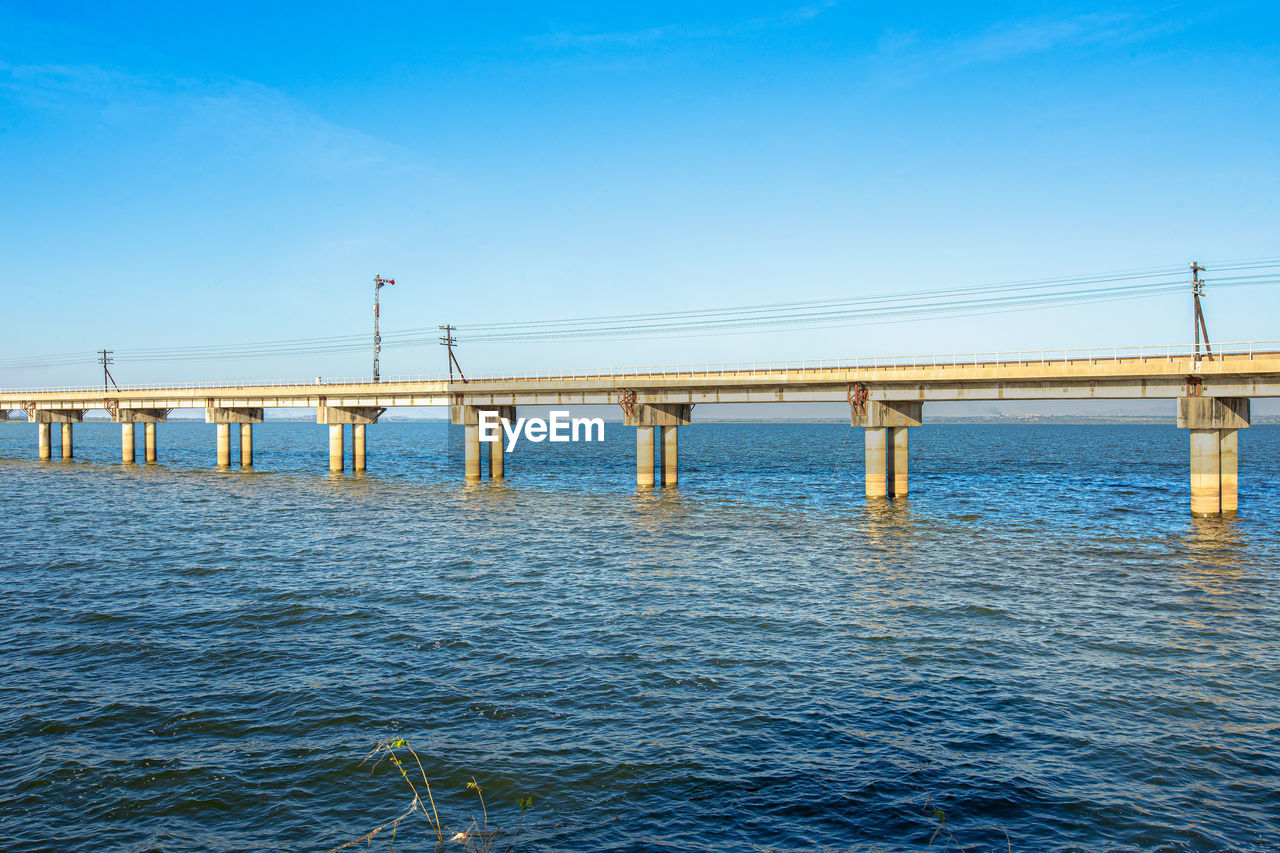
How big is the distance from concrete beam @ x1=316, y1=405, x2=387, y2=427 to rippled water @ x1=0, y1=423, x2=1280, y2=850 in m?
47.9

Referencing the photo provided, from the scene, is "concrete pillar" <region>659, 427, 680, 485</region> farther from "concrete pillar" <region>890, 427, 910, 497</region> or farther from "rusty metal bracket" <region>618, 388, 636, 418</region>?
"concrete pillar" <region>890, 427, 910, 497</region>

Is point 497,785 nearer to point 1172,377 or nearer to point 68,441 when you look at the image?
point 1172,377

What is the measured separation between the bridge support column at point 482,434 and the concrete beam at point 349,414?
42.7ft

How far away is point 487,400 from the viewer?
81.6 m

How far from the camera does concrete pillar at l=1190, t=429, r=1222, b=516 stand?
163 ft

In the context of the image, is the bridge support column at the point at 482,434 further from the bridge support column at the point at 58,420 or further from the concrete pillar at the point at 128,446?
the bridge support column at the point at 58,420

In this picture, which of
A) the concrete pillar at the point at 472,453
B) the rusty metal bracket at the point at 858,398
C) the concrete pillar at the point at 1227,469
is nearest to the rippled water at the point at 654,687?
the concrete pillar at the point at 1227,469

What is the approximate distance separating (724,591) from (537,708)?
1343 centimetres

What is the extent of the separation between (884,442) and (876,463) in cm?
270

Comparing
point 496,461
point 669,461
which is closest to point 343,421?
point 496,461

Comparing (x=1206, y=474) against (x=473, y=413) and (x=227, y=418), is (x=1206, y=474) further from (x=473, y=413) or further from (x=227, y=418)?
(x=227, y=418)

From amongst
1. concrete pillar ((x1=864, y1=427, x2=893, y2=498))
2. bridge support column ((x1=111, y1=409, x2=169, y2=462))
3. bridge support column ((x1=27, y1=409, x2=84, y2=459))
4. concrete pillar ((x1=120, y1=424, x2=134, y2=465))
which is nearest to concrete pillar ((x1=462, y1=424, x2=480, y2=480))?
concrete pillar ((x1=864, y1=427, x2=893, y2=498))

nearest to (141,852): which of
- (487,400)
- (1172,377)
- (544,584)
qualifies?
(544,584)

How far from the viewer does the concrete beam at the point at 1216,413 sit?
4978 cm
